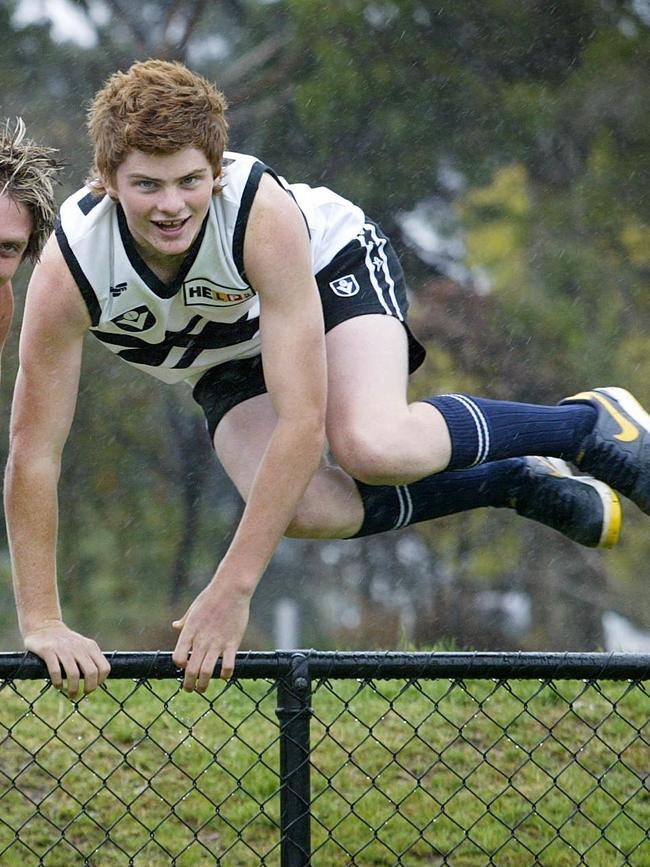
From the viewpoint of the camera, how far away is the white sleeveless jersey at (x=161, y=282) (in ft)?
7.53

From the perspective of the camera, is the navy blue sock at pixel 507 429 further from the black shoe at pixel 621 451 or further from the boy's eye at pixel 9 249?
the boy's eye at pixel 9 249

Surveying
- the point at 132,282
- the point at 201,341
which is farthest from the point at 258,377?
the point at 132,282

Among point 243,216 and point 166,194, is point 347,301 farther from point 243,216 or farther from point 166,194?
point 166,194

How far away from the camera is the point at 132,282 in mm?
2334

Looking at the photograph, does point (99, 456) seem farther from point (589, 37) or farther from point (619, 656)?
point (619, 656)

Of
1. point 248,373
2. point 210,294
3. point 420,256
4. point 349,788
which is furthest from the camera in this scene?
point 420,256

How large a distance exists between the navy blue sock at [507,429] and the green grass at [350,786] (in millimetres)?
669

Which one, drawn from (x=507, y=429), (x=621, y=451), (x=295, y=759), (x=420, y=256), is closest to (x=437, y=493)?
(x=507, y=429)

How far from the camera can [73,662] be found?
77.7 inches

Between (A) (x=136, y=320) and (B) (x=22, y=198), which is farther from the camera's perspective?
(A) (x=136, y=320)

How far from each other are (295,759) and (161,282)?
93 centimetres

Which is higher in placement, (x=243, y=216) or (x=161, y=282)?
(x=243, y=216)

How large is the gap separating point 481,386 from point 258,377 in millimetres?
4396

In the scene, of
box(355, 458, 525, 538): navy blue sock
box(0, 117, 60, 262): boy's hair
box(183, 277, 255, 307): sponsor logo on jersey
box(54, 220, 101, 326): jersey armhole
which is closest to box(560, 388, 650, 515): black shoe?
box(355, 458, 525, 538): navy blue sock
